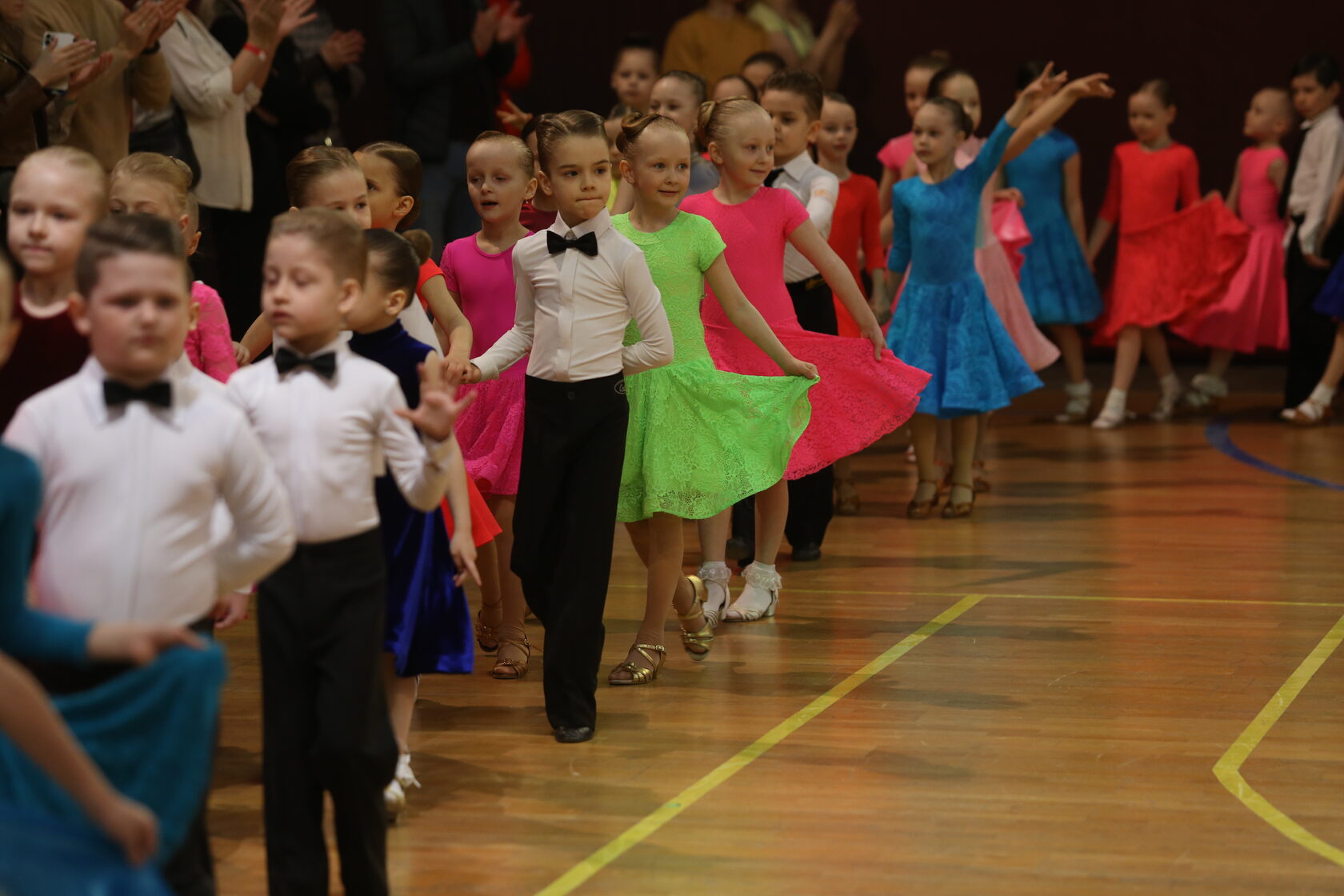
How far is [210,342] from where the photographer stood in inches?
150

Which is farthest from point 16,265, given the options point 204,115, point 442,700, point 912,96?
point 912,96

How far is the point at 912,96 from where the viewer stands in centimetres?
909

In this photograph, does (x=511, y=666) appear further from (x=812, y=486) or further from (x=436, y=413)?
(x=436, y=413)

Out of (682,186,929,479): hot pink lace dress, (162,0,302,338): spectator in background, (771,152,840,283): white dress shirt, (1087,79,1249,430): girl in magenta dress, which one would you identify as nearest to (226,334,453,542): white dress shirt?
(682,186,929,479): hot pink lace dress

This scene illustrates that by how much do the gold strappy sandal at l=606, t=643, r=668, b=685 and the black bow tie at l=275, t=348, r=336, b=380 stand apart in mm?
1890

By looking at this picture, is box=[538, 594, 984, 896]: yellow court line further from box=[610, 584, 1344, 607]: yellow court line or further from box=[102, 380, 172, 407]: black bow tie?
box=[102, 380, 172, 407]: black bow tie

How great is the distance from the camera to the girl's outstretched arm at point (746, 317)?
4691 millimetres

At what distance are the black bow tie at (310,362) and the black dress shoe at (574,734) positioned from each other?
1.44 metres

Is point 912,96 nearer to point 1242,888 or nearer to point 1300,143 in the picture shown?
point 1300,143

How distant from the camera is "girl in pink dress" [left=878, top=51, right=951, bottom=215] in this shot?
8.30 meters

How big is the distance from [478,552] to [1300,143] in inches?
262

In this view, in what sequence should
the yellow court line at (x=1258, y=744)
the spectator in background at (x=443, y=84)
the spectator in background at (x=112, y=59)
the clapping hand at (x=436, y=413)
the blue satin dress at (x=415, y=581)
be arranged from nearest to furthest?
1. the clapping hand at (x=436, y=413)
2. the yellow court line at (x=1258, y=744)
3. the blue satin dress at (x=415, y=581)
4. the spectator in background at (x=112, y=59)
5. the spectator in background at (x=443, y=84)

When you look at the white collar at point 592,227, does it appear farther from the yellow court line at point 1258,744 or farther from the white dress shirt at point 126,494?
the yellow court line at point 1258,744

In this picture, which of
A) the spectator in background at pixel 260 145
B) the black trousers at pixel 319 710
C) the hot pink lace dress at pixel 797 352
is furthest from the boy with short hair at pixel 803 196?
the black trousers at pixel 319 710
